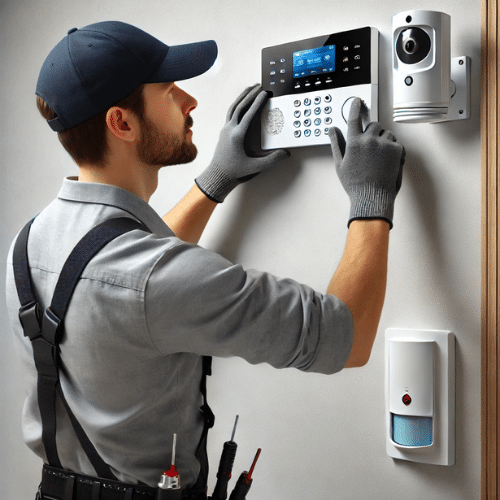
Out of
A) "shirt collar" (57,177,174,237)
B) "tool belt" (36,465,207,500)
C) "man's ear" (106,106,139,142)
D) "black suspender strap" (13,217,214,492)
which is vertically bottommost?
"tool belt" (36,465,207,500)

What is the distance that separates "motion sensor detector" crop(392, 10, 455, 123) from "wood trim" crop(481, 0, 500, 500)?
0.07 m

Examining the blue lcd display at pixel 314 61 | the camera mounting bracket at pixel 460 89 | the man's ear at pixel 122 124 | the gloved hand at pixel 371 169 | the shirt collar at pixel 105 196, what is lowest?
the shirt collar at pixel 105 196

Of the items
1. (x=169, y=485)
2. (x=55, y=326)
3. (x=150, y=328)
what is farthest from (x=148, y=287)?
(x=169, y=485)

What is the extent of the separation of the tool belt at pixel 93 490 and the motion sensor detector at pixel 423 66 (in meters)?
0.68

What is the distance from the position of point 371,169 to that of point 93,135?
452 millimetres

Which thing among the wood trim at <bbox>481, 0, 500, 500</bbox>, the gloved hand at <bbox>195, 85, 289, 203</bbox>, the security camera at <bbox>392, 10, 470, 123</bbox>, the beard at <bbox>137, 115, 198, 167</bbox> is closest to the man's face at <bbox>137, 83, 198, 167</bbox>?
the beard at <bbox>137, 115, 198, 167</bbox>

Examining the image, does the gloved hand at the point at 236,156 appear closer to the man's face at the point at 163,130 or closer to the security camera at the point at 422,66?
the man's face at the point at 163,130

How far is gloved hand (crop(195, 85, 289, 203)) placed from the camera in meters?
1.27

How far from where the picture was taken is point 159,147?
43.4 inches

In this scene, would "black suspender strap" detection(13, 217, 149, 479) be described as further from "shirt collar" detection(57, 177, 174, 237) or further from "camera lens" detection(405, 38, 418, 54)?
"camera lens" detection(405, 38, 418, 54)

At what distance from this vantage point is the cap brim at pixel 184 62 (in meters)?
1.08

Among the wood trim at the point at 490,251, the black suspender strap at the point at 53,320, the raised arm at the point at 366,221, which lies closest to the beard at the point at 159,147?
the black suspender strap at the point at 53,320

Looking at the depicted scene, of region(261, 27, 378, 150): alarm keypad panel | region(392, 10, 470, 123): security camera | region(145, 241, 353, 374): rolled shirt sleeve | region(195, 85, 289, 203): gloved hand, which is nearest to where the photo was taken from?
region(145, 241, 353, 374): rolled shirt sleeve

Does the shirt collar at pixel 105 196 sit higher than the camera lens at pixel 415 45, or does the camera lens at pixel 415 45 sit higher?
the camera lens at pixel 415 45
